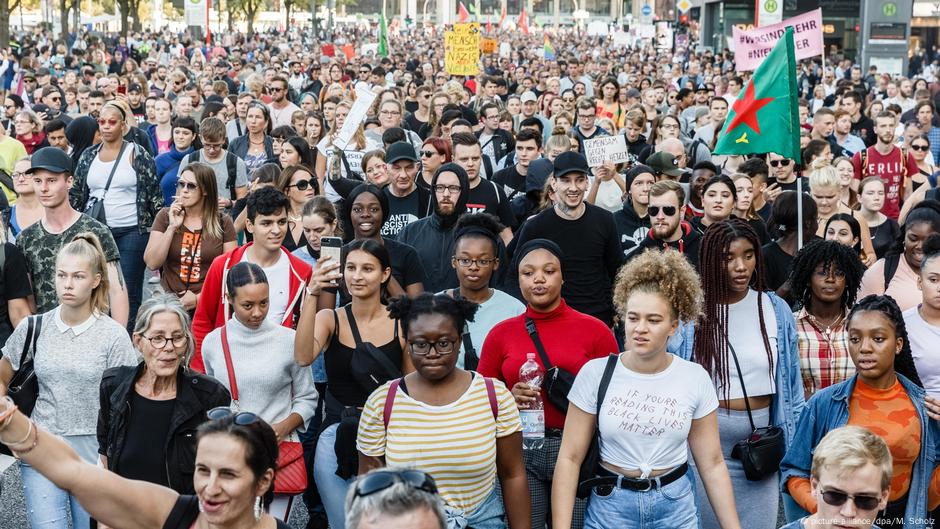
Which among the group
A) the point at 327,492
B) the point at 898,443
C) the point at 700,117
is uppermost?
the point at 700,117

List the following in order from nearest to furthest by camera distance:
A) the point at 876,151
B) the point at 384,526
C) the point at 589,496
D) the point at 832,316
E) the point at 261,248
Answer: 1. the point at 384,526
2. the point at 589,496
3. the point at 832,316
4. the point at 261,248
5. the point at 876,151

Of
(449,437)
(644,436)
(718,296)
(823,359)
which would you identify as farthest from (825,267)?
(449,437)

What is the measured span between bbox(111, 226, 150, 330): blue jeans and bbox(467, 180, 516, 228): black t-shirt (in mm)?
2379

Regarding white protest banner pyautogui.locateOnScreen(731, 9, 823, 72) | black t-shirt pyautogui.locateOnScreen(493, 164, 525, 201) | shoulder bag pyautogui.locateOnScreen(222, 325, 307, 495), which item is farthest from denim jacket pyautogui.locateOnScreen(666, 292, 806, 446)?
white protest banner pyautogui.locateOnScreen(731, 9, 823, 72)

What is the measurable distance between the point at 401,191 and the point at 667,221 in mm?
2101

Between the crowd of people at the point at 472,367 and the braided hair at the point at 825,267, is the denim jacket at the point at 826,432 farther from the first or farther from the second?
the braided hair at the point at 825,267

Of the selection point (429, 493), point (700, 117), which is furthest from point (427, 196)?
point (700, 117)

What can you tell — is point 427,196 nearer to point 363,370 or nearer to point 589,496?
point 363,370

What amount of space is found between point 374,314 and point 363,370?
35 cm

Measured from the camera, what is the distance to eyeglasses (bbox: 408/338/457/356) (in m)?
4.64

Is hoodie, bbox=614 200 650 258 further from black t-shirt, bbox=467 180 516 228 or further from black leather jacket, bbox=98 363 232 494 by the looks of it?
black leather jacket, bbox=98 363 232 494

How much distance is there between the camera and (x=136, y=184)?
9.43m

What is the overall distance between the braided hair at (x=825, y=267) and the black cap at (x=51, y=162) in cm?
398

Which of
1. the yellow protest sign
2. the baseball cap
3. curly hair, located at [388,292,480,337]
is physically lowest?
curly hair, located at [388,292,480,337]
